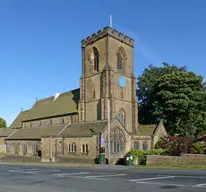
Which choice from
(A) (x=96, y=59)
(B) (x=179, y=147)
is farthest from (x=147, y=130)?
(B) (x=179, y=147)

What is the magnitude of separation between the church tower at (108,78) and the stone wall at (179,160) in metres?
16.5

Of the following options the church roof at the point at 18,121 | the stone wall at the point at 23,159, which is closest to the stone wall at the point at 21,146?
the stone wall at the point at 23,159

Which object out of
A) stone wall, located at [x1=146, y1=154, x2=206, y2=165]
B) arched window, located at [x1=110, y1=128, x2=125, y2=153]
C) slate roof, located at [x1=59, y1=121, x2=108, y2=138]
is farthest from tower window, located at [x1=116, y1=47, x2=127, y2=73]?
stone wall, located at [x1=146, y1=154, x2=206, y2=165]

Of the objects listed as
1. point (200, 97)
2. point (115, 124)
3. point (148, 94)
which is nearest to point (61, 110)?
point (115, 124)

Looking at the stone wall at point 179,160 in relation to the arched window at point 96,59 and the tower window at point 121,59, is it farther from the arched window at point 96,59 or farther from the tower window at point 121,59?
the arched window at point 96,59

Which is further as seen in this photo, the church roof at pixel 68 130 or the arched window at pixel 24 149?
the arched window at pixel 24 149

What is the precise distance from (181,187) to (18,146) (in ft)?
144

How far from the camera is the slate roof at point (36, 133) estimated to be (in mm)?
43938

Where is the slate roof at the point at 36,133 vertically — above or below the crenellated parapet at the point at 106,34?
below

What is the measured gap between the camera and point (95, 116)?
4497cm

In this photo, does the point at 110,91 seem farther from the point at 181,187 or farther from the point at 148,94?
the point at 181,187

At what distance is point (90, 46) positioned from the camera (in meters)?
49.1

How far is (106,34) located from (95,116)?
14.4 meters

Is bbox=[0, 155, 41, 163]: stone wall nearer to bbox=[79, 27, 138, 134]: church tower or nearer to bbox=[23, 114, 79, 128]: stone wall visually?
bbox=[23, 114, 79, 128]: stone wall
